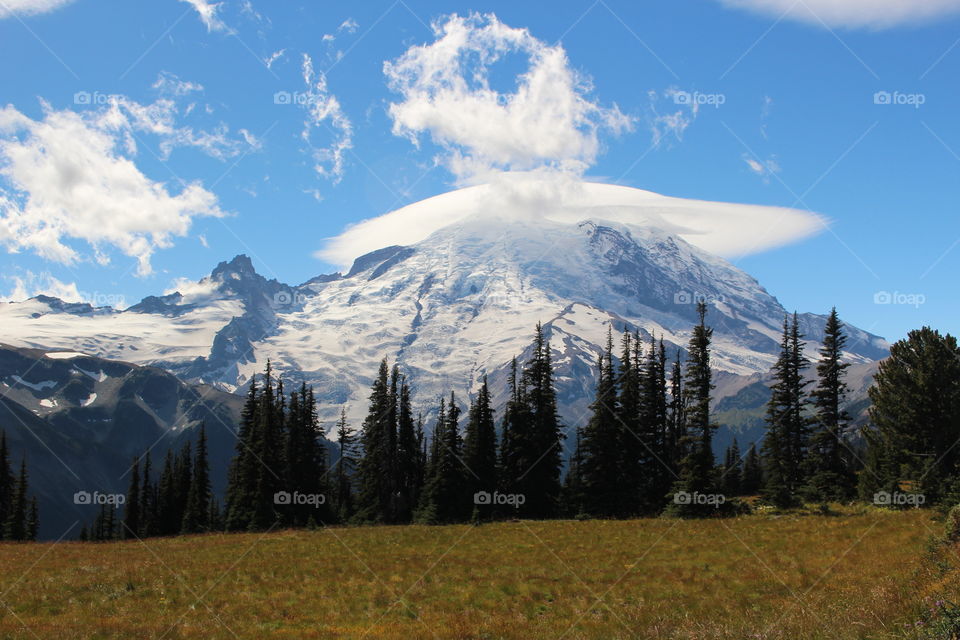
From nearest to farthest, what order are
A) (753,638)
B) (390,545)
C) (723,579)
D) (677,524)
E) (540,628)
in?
1. (753,638)
2. (540,628)
3. (723,579)
4. (390,545)
5. (677,524)

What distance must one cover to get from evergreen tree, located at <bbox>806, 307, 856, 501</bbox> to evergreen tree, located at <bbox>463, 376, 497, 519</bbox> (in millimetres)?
23271

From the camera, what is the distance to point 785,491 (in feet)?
145

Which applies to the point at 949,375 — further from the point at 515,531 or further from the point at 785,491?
the point at 515,531

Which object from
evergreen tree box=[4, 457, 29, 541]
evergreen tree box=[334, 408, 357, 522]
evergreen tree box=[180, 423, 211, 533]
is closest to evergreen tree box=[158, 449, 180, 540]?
evergreen tree box=[180, 423, 211, 533]

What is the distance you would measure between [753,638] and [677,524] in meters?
26.3

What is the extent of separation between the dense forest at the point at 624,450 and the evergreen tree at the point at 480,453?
0.11 m

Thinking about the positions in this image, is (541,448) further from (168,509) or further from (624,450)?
(168,509)

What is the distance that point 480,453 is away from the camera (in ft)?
197

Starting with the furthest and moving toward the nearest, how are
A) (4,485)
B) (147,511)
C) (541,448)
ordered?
1. (147,511)
2. (4,485)
3. (541,448)

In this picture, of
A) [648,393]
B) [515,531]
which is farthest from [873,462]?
[515,531]

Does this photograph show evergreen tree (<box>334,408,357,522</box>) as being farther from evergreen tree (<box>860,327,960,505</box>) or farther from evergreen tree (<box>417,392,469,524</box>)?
evergreen tree (<box>860,327,960,505</box>)

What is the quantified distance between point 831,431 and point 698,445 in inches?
502

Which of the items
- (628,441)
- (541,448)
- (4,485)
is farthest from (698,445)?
(4,485)

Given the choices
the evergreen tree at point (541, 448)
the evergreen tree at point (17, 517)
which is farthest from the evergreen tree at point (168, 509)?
the evergreen tree at point (541, 448)
